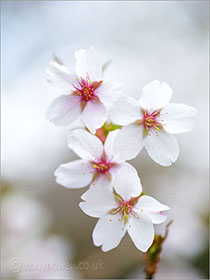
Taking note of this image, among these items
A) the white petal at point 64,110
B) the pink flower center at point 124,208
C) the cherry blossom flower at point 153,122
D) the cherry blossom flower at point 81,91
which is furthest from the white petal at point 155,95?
the pink flower center at point 124,208

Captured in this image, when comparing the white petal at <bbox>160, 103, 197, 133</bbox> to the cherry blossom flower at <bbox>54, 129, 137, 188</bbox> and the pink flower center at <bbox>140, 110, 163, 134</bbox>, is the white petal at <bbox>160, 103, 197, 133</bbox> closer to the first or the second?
the pink flower center at <bbox>140, 110, 163, 134</bbox>

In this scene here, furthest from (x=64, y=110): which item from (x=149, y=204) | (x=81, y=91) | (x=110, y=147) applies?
(x=149, y=204)

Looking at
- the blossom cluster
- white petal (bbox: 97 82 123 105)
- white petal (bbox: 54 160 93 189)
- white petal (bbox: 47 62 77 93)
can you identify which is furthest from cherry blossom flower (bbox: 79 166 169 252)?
white petal (bbox: 47 62 77 93)

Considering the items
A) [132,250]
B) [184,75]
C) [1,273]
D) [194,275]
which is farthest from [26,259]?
[184,75]

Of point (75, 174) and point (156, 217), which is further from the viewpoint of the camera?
point (75, 174)

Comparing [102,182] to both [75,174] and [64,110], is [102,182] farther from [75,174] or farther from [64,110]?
[64,110]
